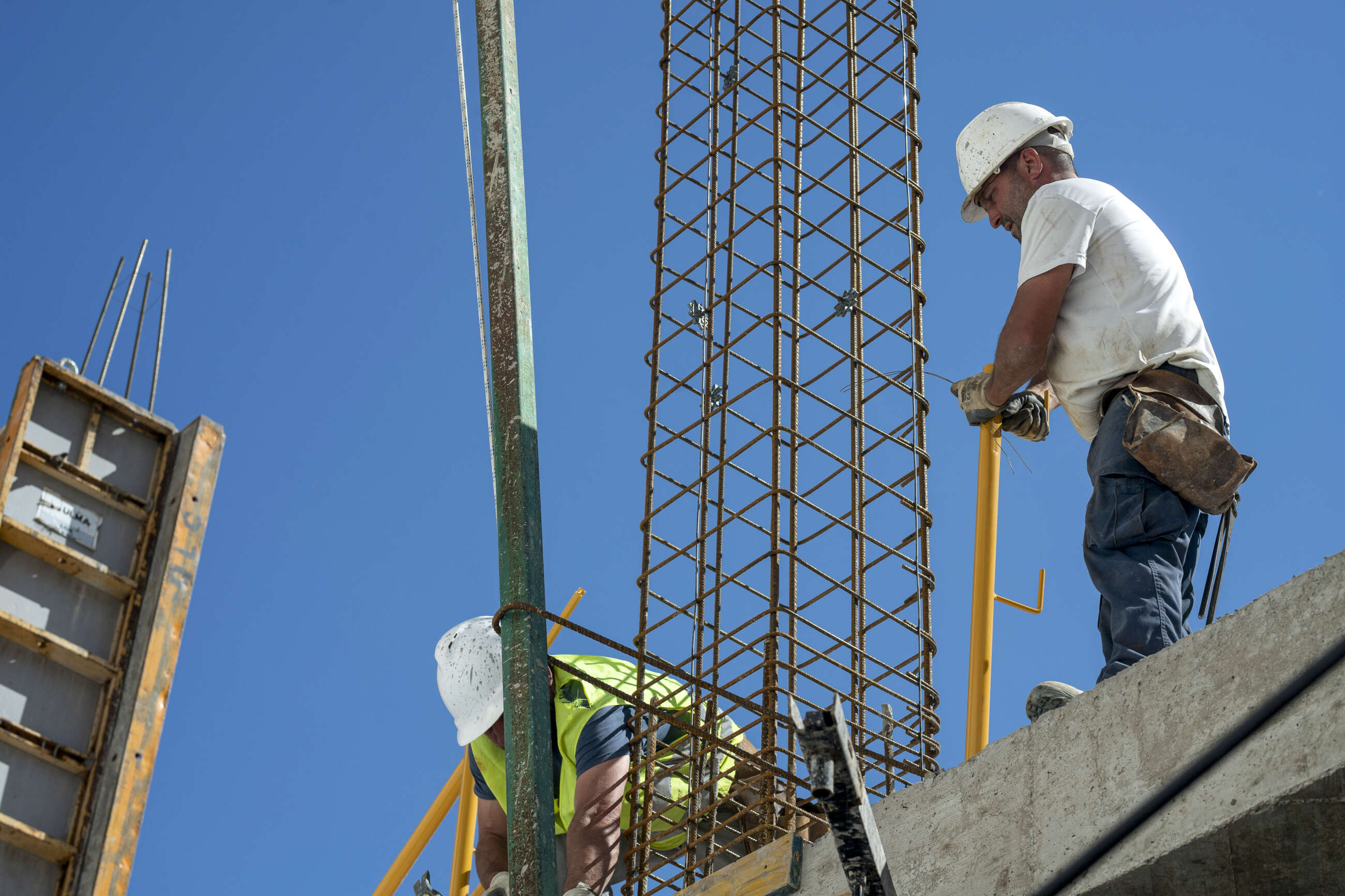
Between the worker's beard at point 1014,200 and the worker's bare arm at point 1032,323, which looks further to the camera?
the worker's beard at point 1014,200

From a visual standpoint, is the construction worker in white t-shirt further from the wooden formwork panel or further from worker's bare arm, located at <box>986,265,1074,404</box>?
the wooden formwork panel

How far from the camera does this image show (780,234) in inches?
222

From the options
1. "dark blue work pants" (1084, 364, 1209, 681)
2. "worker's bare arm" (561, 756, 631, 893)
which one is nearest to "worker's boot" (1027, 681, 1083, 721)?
"dark blue work pants" (1084, 364, 1209, 681)

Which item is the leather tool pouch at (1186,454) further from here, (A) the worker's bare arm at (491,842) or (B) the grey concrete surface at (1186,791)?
(A) the worker's bare arm at (491,842)

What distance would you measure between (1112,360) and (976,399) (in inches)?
17.2

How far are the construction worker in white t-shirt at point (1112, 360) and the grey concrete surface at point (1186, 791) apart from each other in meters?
0.53

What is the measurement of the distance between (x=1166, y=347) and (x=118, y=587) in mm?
4663

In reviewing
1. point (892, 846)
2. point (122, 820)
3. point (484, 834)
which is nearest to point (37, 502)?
point (122, 820)

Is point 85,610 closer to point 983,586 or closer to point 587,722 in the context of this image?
point 587,722

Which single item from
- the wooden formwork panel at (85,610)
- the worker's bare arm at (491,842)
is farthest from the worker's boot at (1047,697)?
the wooden formwork panel at (85,610)

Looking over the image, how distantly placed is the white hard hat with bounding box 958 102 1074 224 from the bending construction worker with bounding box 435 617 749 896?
188cm

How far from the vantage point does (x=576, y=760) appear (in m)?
5.48

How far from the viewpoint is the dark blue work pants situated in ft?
12.8

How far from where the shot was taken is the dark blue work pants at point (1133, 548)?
153 inches
